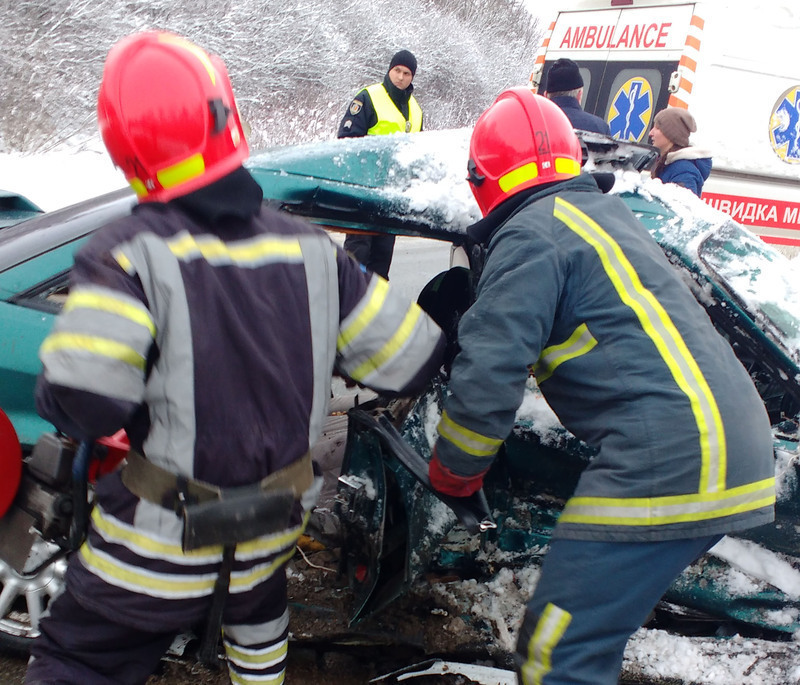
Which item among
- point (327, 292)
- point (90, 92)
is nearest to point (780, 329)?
point (327, 292)

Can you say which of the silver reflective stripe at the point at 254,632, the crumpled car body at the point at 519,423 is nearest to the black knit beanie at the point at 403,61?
the crumpled car body at the point at 519,423

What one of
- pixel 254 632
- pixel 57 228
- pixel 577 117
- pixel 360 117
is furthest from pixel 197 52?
pixel 360 117

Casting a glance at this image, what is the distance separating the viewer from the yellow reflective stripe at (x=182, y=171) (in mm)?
1316

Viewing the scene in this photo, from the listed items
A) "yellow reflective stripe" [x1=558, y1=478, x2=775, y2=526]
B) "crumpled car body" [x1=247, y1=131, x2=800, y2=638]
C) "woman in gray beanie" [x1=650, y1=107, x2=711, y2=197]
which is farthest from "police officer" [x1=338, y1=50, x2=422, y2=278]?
"yellow reflective stripe" [x1=558, y1=478, x2=775, y2=526]

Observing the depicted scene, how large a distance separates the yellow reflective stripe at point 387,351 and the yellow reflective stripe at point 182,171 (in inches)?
21.2

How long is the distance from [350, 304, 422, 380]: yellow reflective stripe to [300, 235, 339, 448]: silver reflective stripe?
0.31 ft

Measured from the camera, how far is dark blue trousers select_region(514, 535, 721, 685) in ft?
5.12

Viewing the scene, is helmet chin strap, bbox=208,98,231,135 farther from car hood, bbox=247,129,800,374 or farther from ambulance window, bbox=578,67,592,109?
ambulance window, bbox=578,67,592,109

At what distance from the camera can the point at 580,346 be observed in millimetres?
1634

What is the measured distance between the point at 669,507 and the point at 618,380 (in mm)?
295

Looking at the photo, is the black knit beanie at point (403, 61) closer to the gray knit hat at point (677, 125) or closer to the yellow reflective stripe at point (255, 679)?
the gray knit hat at point (677, 125)

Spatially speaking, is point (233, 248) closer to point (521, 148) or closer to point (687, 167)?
point (521, 148)

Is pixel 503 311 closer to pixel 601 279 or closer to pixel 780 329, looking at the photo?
pixel 601 279

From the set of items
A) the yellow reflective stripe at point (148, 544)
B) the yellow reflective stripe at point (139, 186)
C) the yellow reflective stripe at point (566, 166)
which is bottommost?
the yellow reflective stripe at point (148, 544)
